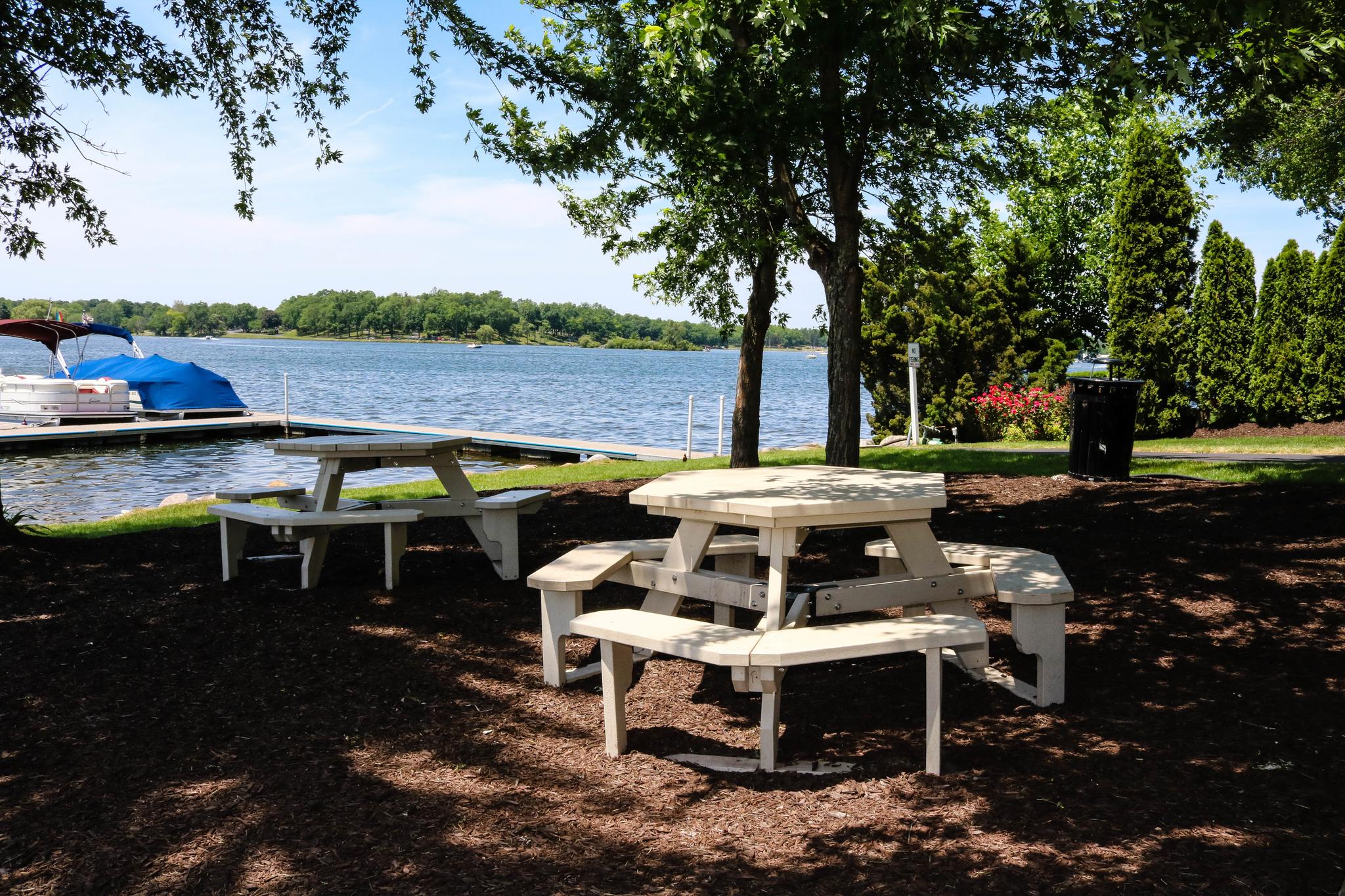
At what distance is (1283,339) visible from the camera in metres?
18.7

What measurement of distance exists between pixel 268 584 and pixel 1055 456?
33.2 ft

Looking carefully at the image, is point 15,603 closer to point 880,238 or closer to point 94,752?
point 94,752

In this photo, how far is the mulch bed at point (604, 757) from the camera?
2.93m

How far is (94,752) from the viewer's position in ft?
12.5

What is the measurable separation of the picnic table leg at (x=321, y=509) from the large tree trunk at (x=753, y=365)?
19.4 feet

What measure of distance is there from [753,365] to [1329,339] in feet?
43.3

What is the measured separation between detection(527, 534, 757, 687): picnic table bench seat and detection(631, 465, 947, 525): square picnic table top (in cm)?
34

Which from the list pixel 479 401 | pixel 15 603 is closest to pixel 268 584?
pixel 15 603

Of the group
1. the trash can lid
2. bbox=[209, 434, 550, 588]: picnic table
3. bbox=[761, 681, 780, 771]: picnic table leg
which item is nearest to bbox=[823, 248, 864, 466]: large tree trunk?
bbox=[209, 434, 550, 588]: picnic table

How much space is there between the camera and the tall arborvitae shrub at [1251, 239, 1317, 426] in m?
18.4

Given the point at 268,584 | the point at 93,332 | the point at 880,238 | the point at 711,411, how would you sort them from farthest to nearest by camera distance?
1. the point at 711,411
2. the point at 93,332
3. the point at 880,238
4. the point at 268,584

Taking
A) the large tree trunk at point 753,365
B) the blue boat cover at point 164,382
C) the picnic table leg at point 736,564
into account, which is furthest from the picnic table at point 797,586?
the blue boat cover at point 164,382

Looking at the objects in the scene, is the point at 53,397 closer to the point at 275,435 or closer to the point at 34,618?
the point at 275,435

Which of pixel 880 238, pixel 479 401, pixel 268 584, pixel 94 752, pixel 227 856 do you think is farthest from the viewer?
pixel 479 401
